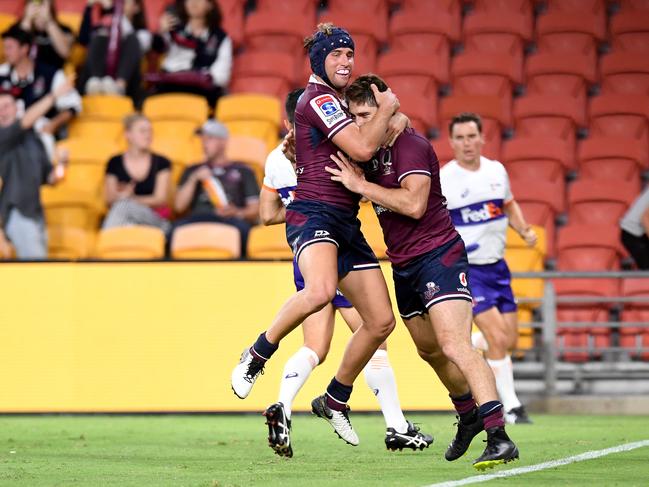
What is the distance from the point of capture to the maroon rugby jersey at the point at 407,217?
7.24 m

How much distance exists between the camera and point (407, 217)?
24.0 feet

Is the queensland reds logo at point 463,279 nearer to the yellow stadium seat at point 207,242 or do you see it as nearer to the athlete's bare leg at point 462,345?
the athlete's bare leg at point 462,345

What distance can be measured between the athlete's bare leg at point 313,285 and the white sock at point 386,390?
144 centimetres

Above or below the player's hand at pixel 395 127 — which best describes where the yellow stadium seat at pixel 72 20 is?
above

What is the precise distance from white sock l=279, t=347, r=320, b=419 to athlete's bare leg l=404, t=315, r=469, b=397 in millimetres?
747

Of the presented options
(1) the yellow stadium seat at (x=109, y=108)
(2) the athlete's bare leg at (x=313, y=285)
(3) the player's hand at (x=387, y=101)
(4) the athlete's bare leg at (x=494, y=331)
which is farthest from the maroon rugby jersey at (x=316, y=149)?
(1) the yellow stadium seat at (x=109, y=108)

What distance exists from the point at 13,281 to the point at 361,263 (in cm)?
536

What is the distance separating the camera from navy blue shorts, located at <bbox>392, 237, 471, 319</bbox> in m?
7.10

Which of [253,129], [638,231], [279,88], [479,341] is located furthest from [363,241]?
[279,88]

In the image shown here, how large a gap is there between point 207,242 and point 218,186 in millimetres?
909

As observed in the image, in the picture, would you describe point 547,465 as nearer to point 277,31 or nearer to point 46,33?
point 46,33

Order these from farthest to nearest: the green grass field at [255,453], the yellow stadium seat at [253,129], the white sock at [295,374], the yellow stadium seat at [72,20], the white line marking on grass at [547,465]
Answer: the yellow stadium seat at [72,20] < the yellow stadium seat at [253,129] < the white sock at [295,374] < the green grass field at [255,453] < the white line marking on grass at [547,465]

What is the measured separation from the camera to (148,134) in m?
13.9

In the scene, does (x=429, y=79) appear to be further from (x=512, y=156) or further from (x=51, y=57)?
(x=51, y=57)
